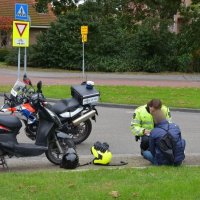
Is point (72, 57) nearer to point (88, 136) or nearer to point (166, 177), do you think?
point (88, 136)

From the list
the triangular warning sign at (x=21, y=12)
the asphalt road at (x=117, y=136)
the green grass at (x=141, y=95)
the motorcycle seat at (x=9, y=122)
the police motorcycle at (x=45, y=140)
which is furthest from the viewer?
the green grass at (x=141, y=95)

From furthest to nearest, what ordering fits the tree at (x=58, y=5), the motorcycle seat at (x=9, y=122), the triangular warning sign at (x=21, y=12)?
the tree at (x=58, y=5), the triangular warning sign at (x=21, y=12), the motorcycle seat at (x=9, y=122)

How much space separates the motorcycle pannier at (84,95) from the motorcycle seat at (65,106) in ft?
0.34

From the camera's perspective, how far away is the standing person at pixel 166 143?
24.0 ft

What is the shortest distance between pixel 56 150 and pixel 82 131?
7.44 ft

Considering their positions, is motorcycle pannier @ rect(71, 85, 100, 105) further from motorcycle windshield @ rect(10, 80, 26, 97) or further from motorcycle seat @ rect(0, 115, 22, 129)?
motorcycle seat @ rect(0, 115, 22, 129)

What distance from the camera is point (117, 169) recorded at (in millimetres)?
7062

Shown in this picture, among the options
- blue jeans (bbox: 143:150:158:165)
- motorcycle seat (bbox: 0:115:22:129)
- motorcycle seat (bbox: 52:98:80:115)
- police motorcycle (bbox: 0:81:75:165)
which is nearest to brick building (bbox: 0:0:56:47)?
motorcycle seat (bbox: 52:98:80:115)

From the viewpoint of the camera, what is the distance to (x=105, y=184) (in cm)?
596

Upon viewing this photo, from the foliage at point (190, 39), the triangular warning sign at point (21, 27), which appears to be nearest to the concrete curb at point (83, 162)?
the triangular warning sign at point (21, 27)

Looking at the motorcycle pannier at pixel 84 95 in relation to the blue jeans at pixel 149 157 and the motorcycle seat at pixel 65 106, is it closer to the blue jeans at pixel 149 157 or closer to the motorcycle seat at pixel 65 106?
the motorcycle seat at pixel 65 106

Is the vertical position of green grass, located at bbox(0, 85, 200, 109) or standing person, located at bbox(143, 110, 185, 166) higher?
standing person, located at bbox(143, 110, 185, 166)

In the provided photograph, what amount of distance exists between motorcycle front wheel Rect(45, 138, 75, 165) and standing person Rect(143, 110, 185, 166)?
4.12 feet

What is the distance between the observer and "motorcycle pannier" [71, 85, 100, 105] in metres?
9.81
